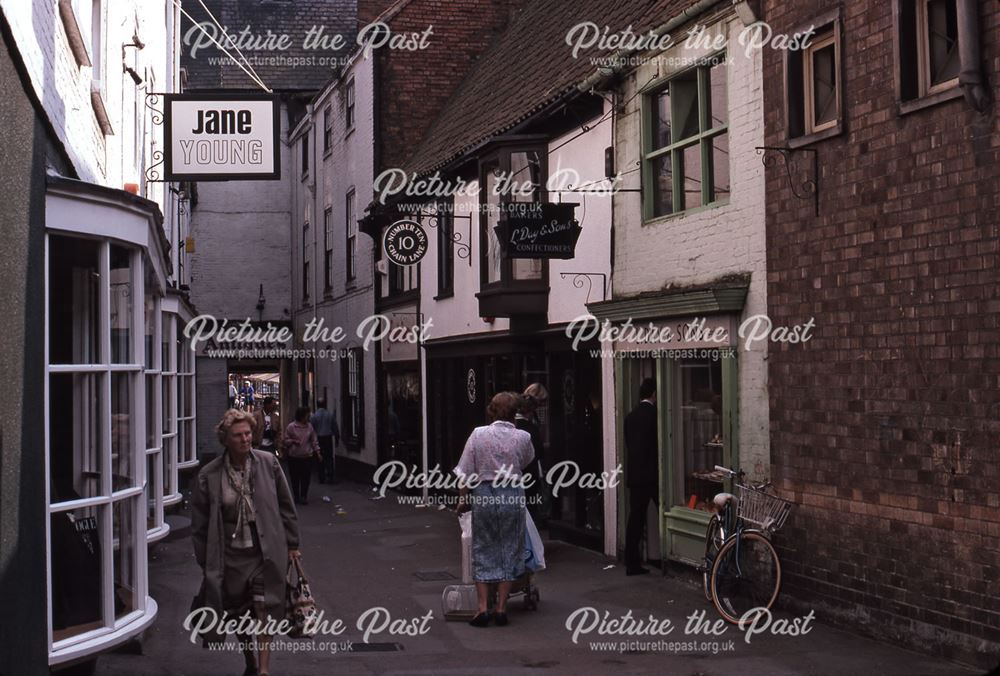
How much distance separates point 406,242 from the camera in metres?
21.7

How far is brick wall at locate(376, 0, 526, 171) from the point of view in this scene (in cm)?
2705

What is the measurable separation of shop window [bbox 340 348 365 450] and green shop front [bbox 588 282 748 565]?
51.1 feet

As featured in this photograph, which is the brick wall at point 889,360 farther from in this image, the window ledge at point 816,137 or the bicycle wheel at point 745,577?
the bicycle wheel at point 745,577

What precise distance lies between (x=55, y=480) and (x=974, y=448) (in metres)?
6.03

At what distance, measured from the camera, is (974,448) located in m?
8.24

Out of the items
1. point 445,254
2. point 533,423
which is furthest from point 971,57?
point 445,254

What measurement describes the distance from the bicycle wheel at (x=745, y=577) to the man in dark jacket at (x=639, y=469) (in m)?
2.21

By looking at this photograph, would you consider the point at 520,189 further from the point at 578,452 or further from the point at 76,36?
the point at 76,36

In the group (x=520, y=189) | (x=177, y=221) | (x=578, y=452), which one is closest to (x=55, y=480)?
(x=578, y=452)

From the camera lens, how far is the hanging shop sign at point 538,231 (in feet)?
46.7

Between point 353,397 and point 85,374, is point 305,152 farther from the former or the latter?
point 85,374

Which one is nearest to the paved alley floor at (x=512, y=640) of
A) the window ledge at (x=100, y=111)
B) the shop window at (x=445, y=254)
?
the window ledge at (x=100, y=111)

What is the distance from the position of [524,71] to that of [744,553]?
39.7ft

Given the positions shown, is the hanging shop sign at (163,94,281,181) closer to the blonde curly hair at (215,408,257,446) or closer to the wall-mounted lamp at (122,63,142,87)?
the wall-mounted lamp at (122,63,142,87)
